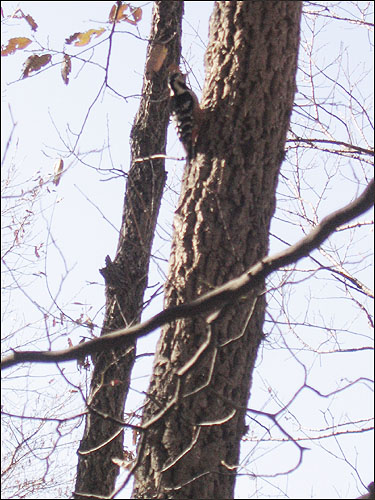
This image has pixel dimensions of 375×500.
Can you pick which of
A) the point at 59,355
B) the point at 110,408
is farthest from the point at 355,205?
the point at 110,408

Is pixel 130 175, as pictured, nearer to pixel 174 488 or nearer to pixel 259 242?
pixel 259 242

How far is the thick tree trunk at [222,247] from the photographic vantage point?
9.23ft

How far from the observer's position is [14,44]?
349 cm

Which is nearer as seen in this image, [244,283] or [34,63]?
[244,283]

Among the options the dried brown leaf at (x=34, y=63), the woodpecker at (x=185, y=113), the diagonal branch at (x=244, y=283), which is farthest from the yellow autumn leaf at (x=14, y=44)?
the diagonal branch at (x=244, y=283)

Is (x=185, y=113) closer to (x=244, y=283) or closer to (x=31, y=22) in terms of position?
(x=31, y=22)

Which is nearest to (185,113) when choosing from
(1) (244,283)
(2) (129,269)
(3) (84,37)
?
(3) (84,37)

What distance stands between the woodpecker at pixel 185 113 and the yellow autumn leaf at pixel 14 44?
874 millimetres

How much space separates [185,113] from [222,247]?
95 centimetres

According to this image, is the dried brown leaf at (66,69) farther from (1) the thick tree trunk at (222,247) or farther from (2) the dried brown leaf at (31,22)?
(1) the thick tree trunk at (222,247)

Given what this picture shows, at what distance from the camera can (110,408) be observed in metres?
5.16

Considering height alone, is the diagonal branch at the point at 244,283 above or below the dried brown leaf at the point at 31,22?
below

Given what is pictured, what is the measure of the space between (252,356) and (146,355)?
1040 mm

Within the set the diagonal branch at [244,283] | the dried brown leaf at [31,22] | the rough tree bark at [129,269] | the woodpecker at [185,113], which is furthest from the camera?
the rough tree bark at [129,269]
